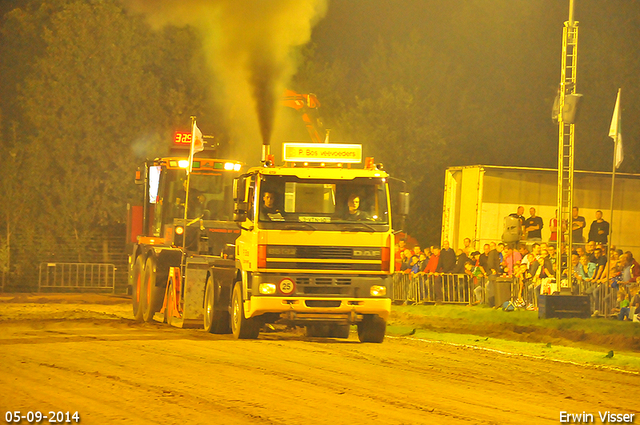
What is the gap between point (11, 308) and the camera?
A: 87.0 ft

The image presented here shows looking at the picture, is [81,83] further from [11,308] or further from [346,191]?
[346,191]

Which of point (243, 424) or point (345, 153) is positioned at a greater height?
point (345, 153)

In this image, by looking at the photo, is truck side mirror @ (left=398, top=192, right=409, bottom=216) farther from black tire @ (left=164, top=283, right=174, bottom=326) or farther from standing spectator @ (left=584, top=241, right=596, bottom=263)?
standing spectator @ (left=584, top=241, right=596, bottom=263)

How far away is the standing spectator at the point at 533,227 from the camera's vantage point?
27005 mm

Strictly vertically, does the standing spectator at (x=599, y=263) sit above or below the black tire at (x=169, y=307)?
above

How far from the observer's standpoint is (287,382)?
1168 centimetres

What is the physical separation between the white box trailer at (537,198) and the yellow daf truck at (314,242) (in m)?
11.7

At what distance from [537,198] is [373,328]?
486 inches

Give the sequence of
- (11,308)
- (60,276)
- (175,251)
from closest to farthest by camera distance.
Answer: (175,251), (11,308), (60,276)

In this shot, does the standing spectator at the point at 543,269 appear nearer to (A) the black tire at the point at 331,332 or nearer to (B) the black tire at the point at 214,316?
(A) the black tire at the point at 331,332

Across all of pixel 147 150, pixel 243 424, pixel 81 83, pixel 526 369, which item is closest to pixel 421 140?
pixel 147 150

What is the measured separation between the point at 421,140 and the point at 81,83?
15276 millimetres

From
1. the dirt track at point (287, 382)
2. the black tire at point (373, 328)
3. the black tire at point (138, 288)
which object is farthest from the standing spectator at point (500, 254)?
the black tire at point (138, 288)

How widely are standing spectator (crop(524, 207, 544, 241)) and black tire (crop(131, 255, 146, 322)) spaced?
34.1 feet
